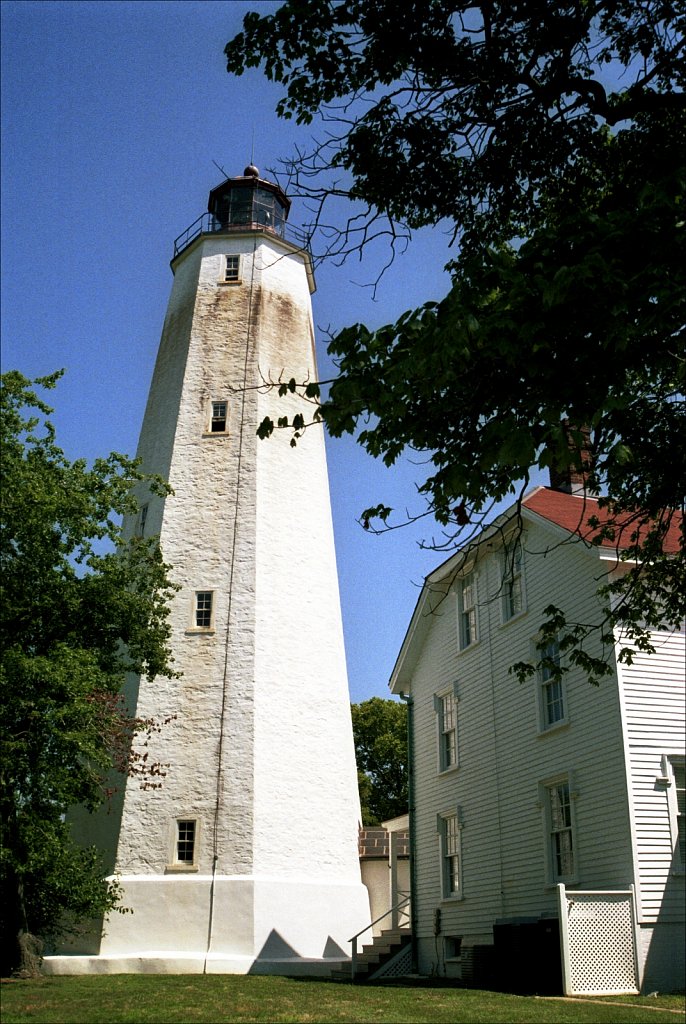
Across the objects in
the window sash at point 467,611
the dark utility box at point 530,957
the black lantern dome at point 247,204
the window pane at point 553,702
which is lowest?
the dark utility box at point 530,957

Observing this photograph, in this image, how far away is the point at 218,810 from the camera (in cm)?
2234

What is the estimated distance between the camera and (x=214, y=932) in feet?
69.5

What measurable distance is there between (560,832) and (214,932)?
840 centimetres

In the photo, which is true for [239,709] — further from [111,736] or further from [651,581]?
[651,581]

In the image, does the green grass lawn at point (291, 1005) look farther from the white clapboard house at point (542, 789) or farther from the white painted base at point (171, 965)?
the white painted base at point (171, 965)

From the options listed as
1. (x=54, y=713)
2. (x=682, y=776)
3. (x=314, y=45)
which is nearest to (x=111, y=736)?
(x=54, y=713)

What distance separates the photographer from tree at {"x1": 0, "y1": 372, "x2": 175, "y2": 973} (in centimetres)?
1731

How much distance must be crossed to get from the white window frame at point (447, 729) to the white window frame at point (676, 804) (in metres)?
6.33

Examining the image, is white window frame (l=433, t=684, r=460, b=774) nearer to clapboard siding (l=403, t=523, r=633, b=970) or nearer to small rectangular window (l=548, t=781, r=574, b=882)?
clapboard siding (l=403, t=523, r=633, b=970)

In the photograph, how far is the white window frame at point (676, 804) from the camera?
50.3ft

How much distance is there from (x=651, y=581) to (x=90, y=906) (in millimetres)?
12294

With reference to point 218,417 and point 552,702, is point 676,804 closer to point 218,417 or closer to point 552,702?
point 552,702

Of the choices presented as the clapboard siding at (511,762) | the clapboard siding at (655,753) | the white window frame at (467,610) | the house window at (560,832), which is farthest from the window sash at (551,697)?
the white window frame at (467,610)

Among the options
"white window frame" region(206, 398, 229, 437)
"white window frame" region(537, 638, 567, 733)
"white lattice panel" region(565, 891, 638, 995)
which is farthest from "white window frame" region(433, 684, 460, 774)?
"white window frame" region(206, 398, 229, 437)
